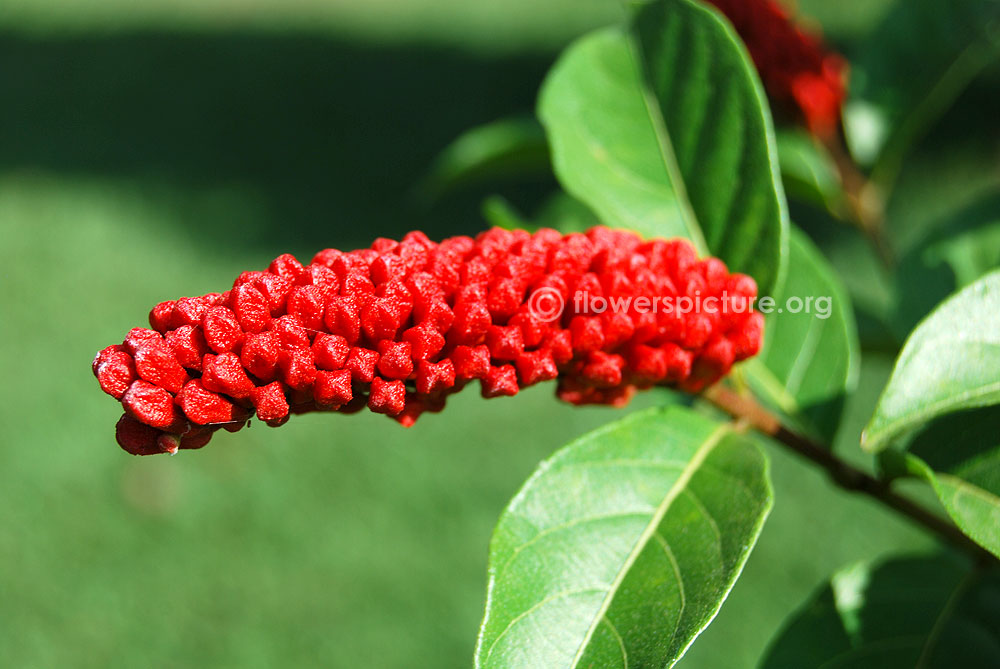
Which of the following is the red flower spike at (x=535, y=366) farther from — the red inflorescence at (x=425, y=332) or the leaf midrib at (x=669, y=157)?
the leaf midrib at (x=669, y=157)

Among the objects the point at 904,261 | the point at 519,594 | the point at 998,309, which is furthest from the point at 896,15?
the point at 519,594

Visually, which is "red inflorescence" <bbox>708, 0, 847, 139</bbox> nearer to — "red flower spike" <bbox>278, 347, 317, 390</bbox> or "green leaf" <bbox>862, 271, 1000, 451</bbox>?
"green leaf" <bbox>862, 271, 1000, 451</bbox>

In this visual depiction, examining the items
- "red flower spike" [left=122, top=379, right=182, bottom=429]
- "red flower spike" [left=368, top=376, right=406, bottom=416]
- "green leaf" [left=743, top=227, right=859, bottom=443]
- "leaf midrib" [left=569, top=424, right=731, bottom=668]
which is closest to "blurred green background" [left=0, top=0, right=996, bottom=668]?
"green leaf" [left=743, top=227, right=859, bottom=443]

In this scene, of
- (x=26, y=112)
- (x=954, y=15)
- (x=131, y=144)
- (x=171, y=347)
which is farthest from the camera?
(x=26, y=112)

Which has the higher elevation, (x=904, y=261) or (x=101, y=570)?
(x=904, y=261)

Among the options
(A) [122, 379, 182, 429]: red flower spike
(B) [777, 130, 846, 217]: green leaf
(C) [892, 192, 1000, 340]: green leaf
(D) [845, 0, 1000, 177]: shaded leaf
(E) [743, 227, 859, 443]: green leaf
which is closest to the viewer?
(A) [122, 379, 182, 429]: red flower spike

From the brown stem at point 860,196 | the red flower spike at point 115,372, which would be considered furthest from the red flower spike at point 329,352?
the brown stem at point 860,196

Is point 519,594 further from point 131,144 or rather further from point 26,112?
point 26,112
